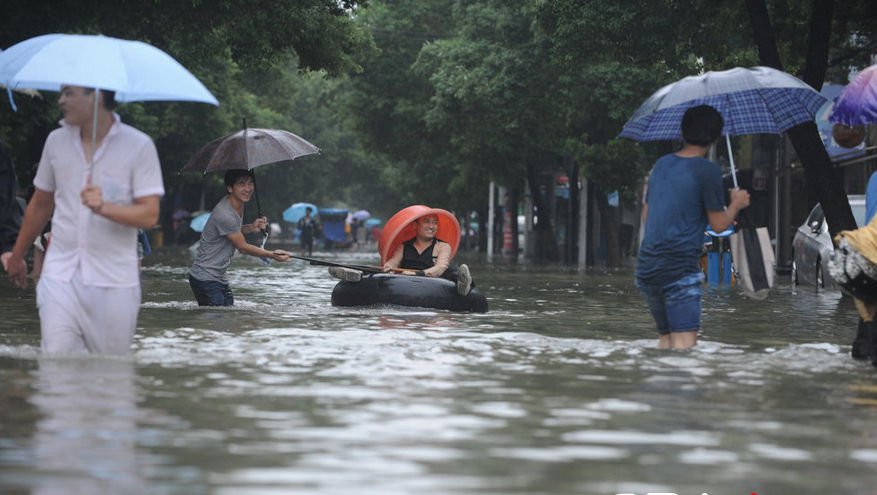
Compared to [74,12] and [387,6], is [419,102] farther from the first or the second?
[74,12]

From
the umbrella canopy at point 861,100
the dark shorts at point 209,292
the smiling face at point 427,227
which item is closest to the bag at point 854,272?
the umbrella canopy at point 861,100

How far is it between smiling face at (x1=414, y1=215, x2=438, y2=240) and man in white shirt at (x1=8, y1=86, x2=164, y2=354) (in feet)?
27.6

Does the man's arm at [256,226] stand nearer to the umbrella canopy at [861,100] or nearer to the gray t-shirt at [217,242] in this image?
the gray t-shirt at [217,242]

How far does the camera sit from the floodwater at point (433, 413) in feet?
18.6

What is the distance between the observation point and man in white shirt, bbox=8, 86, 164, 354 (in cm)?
843

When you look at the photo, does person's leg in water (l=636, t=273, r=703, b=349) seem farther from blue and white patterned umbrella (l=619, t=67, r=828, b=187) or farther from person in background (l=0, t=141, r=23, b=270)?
person in background (l=0, t=141, r=23, b=270)

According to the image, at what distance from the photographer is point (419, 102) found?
57.9m

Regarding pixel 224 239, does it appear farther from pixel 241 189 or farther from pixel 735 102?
pixel 735 102

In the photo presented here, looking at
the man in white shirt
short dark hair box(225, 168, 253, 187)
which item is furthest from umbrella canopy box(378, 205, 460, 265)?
the man in white shirt

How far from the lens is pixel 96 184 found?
841cm

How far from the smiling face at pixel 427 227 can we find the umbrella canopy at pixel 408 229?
0.08 meters

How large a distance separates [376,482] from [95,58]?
405 centimetres

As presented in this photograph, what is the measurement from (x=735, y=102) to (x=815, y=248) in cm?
1213

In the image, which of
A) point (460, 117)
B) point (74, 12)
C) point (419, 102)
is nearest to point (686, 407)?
point (74, 12)
